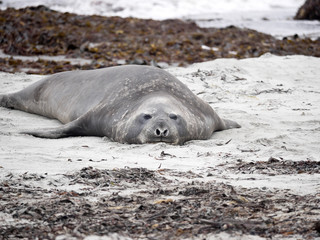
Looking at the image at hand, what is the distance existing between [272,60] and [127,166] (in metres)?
7.27

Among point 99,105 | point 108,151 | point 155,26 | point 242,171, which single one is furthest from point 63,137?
point 155,26

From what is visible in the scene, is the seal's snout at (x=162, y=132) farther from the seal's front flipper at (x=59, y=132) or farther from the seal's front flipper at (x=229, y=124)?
the seal's front flipper at (x=229, y=124)

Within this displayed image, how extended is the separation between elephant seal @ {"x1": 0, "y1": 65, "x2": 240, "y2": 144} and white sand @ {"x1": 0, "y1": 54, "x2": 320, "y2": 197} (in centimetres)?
14

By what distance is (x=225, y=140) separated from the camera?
199 inches

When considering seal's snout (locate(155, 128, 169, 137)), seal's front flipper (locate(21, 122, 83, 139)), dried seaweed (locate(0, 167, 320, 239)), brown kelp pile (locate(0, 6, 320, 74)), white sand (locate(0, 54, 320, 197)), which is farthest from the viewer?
brown kelp pile (locate(0, 6, 320, 74))

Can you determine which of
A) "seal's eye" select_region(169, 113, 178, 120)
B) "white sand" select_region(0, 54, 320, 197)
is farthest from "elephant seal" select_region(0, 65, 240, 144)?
"white sand" select_region(0, 54, 320, 197)

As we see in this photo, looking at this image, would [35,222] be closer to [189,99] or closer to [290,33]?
[189,99]

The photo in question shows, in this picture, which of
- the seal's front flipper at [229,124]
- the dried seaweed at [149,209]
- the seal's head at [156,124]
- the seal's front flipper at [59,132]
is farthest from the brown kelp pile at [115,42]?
the dried seaweed at [149,209]

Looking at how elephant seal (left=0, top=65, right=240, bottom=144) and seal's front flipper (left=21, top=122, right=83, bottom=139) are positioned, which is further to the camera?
seal's front flipper (left=21, top=122, right=83, bottom=139)

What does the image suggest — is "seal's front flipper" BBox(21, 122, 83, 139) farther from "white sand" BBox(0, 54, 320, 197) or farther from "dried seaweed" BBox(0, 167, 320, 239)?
A: "dried seaweed" BBox(0, 167, 320, 239)

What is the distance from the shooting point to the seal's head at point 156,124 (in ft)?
15.4

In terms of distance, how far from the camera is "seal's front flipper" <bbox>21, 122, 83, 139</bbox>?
5.20m

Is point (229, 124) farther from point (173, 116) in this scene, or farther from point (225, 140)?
point (173, 116)

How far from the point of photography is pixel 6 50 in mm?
11750
